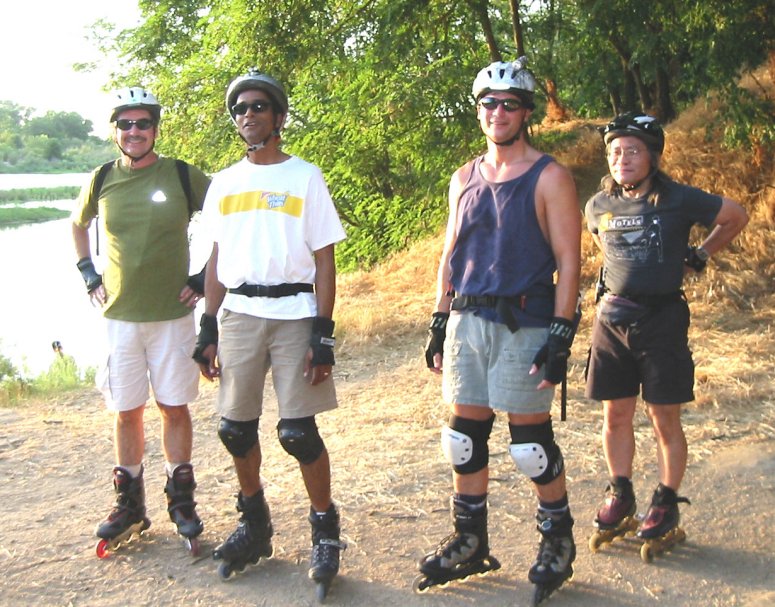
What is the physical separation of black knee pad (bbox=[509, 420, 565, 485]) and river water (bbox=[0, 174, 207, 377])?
9.42 metres

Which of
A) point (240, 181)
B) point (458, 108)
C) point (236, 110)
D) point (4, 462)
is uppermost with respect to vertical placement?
point (458, 108)

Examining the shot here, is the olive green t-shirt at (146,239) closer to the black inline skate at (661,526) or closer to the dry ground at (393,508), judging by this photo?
the dry ground at (393,508)

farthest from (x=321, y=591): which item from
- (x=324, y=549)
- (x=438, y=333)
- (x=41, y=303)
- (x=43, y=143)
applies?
(x=43, y=143)

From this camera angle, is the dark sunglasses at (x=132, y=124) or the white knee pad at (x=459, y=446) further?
the dark sunglasses at (x=132, y=124)

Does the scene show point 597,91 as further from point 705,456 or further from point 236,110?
point 236,110

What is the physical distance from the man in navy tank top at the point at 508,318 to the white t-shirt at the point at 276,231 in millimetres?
547

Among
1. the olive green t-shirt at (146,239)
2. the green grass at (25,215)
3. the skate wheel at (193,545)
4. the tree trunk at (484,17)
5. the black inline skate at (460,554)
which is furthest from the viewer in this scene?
the green grass at (25,215)

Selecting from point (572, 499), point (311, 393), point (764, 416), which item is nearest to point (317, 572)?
point (311, 393)

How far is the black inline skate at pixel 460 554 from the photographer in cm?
365

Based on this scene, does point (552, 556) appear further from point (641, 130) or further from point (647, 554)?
point (641, 130)

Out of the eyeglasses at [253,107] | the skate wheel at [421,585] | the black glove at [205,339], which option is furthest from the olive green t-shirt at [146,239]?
the skate wheel at [421,585]

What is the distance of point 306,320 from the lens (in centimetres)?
375

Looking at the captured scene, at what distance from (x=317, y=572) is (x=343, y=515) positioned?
2.96ft

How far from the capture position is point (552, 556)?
354 centimetres
